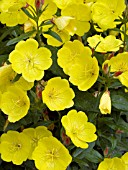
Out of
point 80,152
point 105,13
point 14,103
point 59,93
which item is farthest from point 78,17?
point 80,152

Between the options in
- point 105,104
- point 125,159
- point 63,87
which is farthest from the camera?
point 125,159

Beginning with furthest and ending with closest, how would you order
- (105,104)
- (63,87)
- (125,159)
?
(125,159)
(63,87)
(105,104)

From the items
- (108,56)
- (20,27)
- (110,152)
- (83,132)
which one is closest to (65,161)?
(83,132)

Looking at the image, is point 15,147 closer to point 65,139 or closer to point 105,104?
point 65,139

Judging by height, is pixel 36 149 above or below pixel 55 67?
below

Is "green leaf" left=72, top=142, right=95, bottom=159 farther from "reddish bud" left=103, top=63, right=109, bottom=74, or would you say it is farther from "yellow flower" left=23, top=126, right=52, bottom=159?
"reddish bud" left=103, top=63, right=109, bottom=74

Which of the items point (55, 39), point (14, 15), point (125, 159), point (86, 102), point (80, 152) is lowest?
point (125, 159)

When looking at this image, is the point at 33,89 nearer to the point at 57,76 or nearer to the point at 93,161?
the point at 57,76

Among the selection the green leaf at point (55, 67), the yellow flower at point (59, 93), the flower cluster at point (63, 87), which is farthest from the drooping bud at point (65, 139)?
the green leaf at point (55, 67)
